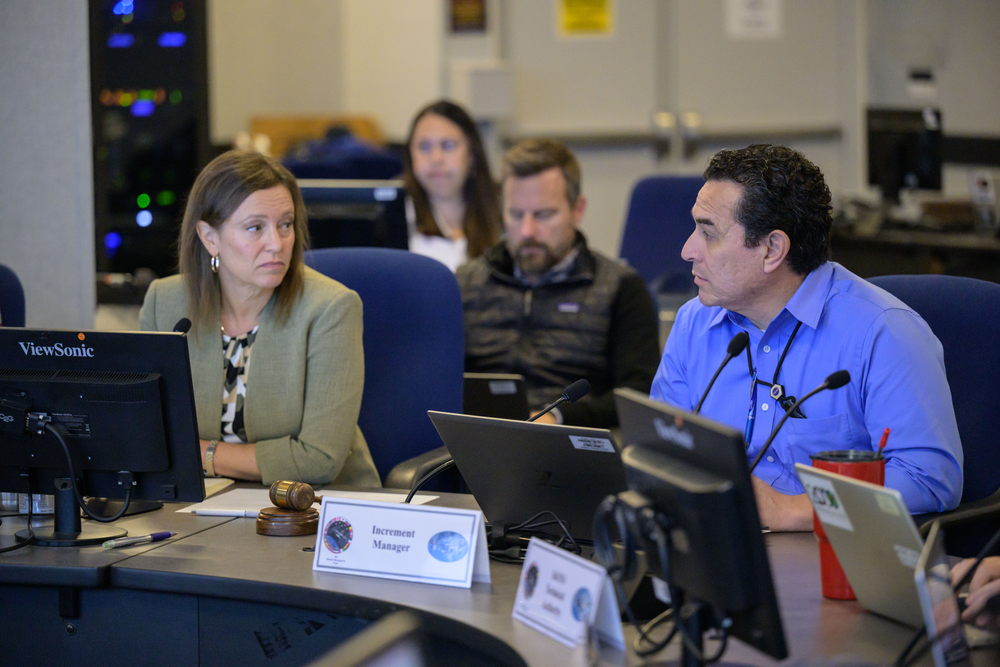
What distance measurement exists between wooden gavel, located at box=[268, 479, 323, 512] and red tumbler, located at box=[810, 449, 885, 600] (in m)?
0.78

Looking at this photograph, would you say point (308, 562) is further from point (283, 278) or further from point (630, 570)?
point (283, 278)

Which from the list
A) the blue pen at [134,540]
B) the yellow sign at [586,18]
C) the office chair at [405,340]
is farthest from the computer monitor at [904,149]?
the blue pen at [134,540]

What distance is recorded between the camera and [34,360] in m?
1.64

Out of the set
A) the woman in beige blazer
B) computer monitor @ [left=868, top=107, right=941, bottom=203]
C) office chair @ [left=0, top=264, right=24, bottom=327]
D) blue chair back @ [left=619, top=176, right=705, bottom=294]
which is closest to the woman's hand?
the woman in beige blazer

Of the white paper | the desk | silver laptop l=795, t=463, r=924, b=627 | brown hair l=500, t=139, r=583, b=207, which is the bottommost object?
the desk

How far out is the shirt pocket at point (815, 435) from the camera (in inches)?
66.0

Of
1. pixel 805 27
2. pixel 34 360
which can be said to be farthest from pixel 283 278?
pixel 805 27

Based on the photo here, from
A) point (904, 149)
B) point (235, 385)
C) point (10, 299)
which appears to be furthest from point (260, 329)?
point (904, 149)

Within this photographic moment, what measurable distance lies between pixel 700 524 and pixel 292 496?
807 millimetres

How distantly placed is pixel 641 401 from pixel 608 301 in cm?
160

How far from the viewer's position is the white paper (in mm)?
1771

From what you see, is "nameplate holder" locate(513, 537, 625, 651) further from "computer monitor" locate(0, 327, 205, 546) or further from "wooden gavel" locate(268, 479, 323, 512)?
"computer monitor" locate(0, 327, 205, 546)

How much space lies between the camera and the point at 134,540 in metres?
1.63

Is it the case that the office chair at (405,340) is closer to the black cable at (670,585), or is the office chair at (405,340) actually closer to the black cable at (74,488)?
the black cable at (74,488)
